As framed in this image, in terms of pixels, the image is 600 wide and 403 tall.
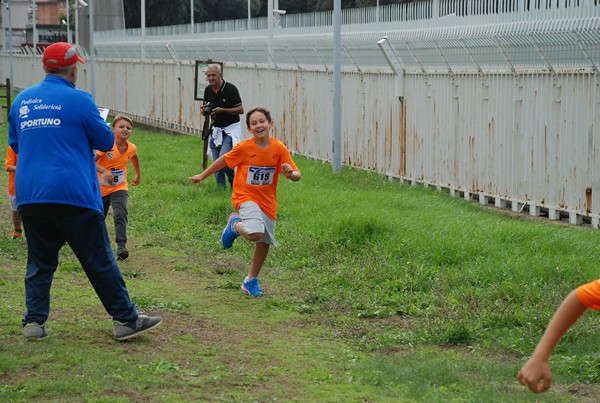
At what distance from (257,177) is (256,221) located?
0.40 metres

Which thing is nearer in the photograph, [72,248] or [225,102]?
[72,248]

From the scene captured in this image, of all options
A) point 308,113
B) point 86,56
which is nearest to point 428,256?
point 308,113

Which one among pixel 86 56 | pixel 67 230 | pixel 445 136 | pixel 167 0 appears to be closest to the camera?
pixel 67 230

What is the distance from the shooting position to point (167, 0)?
68562 millimetres

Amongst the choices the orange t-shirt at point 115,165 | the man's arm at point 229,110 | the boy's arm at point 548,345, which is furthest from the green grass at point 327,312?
the boy's arm at point 548,345

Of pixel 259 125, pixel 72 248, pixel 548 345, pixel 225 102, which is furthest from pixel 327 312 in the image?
pixel 225 102

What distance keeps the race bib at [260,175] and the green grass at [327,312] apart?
2.98 ft

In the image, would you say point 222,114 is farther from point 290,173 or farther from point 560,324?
point 560,324

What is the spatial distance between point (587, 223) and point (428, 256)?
3.12 meters

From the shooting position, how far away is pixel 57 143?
695cm

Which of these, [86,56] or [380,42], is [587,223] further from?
[86,56]

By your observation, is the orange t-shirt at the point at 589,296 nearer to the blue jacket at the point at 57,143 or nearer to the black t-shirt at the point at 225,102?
the blue jacket at the point at 57,143

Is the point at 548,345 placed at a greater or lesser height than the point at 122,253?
greater

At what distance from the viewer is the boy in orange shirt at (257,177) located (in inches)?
359
